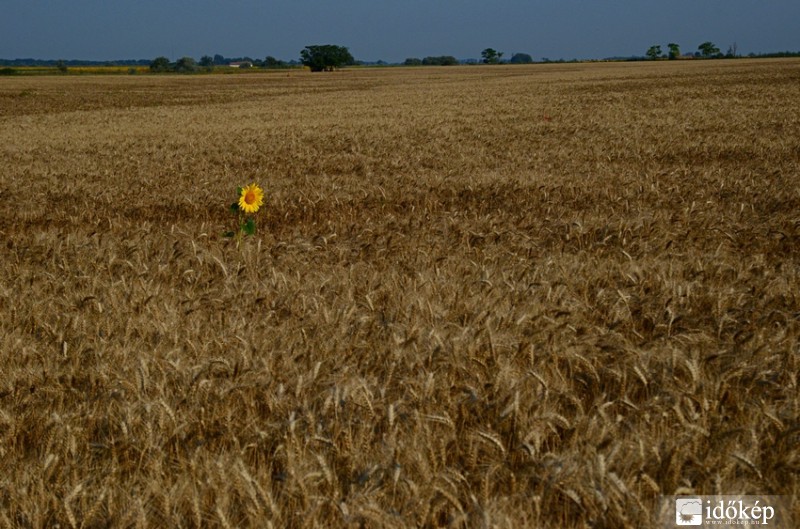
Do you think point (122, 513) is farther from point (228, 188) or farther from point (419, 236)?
point (228, 188)

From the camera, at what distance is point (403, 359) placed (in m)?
2.81

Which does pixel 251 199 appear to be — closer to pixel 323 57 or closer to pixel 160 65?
pixel 323 57

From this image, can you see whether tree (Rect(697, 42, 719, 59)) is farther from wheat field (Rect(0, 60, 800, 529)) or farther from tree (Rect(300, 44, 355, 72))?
wheat field (Rect(0, 60, 800, 529))

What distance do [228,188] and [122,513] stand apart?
285 inches

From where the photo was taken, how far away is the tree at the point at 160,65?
368 feet

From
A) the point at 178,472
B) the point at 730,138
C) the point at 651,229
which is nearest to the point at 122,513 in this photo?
the point at 178,472

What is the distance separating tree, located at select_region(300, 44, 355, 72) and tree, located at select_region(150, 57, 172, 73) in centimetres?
2210

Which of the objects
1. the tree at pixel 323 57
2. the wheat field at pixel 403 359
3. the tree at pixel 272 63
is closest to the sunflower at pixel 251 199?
the wheat field at pixel 403 359

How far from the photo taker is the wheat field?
6.24 ft

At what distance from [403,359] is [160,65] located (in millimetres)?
124217

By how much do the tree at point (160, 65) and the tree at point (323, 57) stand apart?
22.1m

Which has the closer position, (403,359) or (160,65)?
(403,359)

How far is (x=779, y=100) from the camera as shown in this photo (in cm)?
2070

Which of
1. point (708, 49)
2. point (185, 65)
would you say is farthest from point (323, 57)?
point (708, 49)
